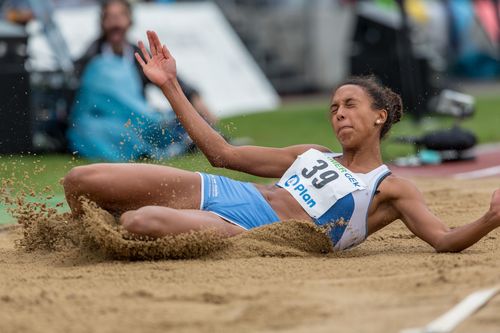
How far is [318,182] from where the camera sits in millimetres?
5602

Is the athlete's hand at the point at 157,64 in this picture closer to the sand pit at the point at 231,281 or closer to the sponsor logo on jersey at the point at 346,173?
the sand pit at the point at 231,281

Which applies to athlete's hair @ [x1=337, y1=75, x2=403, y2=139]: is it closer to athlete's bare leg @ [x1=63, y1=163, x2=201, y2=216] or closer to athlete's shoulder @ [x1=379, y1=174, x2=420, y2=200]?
athlete's shoulder @ [x1=379, y1=174, x2=420, y2=200]

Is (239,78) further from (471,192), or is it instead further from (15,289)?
(15,289)

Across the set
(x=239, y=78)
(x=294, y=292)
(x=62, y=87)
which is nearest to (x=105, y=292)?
(x=294, y=292)

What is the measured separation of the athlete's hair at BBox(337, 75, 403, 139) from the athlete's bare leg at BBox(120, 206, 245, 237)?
1101mm

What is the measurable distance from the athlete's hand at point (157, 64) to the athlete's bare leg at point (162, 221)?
33.2 inches

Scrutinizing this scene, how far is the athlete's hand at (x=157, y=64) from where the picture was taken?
233 inches

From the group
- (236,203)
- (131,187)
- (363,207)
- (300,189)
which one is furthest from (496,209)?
(131,187)

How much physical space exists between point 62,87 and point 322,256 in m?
7.42

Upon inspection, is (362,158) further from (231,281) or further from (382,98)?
(231,281)

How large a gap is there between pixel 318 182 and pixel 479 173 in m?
4.73

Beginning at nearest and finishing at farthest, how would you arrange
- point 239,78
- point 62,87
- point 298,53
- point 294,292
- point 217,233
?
point 294,292 < point 217,233 < point 62,87 < point 239,78 < point 298,53

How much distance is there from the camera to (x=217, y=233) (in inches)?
213

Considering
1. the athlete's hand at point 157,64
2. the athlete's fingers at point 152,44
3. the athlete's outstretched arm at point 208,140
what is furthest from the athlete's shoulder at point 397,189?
the athlete's fingers at point 152,44
